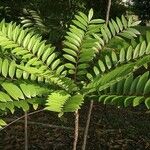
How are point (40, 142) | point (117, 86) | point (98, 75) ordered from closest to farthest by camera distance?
point (117, 86)
point (98, 75)
point (40, 142)

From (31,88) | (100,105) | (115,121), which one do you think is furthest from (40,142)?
(31,88)

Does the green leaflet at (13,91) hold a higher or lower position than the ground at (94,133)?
higher

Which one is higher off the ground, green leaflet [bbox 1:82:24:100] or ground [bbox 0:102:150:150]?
green leaflet [bbox 1:82:24:100]

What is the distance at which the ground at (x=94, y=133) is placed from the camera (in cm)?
Result: 498

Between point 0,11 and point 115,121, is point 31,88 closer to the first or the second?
point 0,11

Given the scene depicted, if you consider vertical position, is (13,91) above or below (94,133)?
above

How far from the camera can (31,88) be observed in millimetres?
1895

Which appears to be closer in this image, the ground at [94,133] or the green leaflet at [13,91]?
the green leaflet at [13,91]

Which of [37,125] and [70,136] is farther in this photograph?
[37,125]

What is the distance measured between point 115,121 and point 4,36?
12.1ft

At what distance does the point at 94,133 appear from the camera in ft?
17.4

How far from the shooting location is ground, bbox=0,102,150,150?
196 inches

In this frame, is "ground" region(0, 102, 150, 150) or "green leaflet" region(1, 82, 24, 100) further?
"ground" region(0, 102, 150, 150)

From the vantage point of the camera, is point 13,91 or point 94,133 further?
point 94,133
